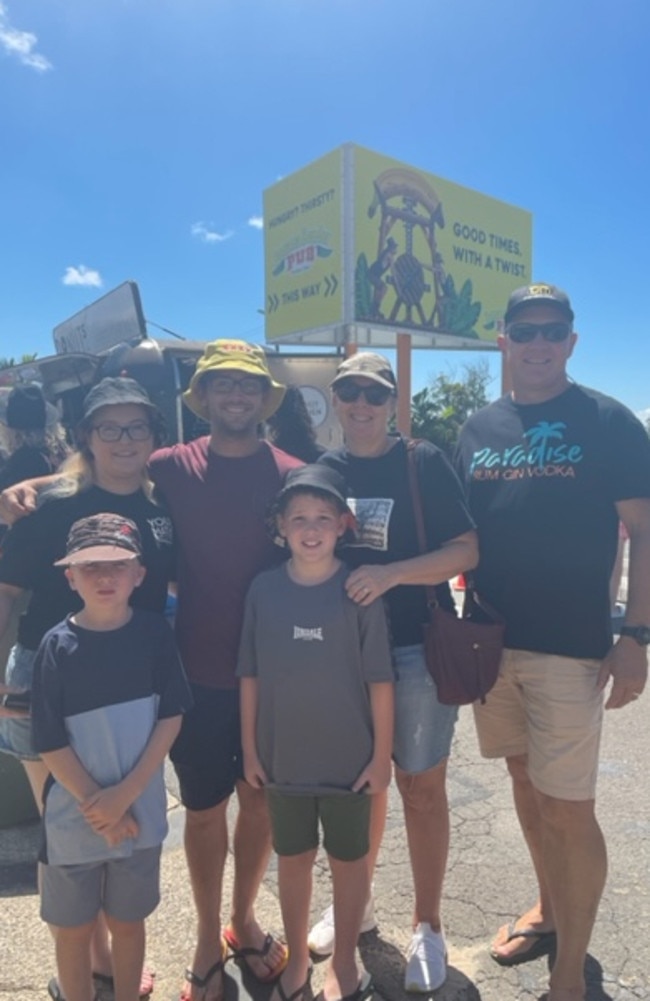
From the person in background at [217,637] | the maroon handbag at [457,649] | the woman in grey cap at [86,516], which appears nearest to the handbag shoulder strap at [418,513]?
the maroon handbag at [457,649]

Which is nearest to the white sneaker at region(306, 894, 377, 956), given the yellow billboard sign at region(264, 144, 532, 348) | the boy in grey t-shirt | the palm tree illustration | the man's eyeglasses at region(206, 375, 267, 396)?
the boy in grey t-shirt

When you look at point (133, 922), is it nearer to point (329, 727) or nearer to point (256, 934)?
point (256, 934)

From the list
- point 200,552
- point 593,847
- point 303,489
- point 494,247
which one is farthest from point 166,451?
point 494,247

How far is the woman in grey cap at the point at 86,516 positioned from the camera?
89.0 inches

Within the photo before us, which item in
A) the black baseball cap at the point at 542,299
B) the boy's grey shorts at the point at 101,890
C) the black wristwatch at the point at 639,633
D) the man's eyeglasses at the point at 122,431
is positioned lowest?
the boy's grey shorts at the point at 101,890

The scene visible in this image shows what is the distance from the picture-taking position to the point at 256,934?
8.21ft

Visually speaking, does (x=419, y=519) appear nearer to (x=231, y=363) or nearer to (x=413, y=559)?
(x=413, y=559)

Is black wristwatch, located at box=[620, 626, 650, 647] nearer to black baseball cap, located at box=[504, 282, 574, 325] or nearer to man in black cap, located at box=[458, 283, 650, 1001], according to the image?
man in black cap, located at box=[458, 283, 650, 1001]

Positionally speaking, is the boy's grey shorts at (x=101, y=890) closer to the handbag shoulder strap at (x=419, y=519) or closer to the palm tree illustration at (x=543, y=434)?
the handbag shoulder strap at (x=419, y=519)

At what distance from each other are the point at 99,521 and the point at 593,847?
74.2 inches

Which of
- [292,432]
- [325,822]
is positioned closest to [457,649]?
[325,822]

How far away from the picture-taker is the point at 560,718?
2361mm

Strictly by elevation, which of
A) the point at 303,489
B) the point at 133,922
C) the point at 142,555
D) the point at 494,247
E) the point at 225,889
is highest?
the point at 494,247

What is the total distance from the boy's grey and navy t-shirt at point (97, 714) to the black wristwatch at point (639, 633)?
1.45 meters
